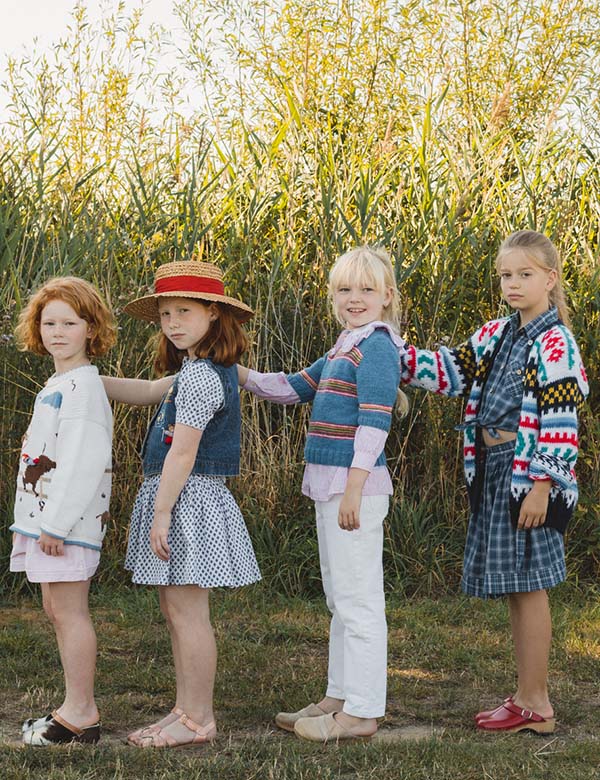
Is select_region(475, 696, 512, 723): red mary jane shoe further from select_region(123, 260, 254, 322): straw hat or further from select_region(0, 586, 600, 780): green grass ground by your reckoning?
select_region(123, 260, 254, 322): straw hat

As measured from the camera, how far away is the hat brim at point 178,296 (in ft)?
10.3

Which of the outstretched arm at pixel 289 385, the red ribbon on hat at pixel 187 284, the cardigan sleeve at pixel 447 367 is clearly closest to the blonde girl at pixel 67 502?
the red ribbon on hat at pixel 187 284

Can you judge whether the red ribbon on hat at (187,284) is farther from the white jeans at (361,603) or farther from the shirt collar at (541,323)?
the shirt collar at (541,323)

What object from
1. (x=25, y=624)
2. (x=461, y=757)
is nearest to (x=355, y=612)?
(x=461, y=757)

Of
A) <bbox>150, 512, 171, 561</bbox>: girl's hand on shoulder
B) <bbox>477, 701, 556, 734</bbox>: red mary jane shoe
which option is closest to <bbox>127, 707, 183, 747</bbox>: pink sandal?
<bbox>150, 512, 171, 561</bbox>: girl's hand on shoulder

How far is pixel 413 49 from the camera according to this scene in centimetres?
679

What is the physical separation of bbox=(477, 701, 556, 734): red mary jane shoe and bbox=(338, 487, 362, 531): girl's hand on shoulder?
33.7 inches

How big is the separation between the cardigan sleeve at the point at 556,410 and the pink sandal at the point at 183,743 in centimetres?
126

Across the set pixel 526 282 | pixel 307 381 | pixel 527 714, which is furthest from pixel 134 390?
pixel 527 714

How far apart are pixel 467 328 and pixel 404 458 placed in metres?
0.86

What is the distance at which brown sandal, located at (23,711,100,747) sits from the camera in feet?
9.88

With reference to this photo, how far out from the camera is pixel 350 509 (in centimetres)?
302

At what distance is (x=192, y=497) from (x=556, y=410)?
3.81 feet

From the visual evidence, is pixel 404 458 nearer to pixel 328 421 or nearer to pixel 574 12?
pixel 328 421
